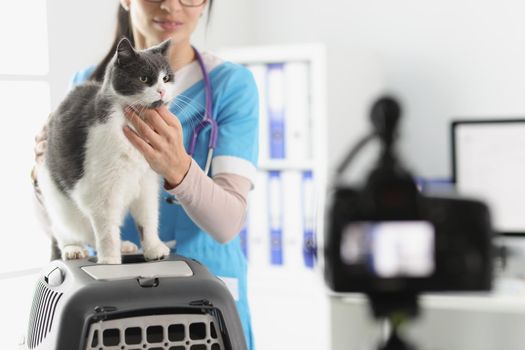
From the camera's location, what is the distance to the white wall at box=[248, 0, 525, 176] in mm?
2879

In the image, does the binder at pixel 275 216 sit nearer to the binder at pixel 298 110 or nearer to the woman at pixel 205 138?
the binder at pixel 298 110

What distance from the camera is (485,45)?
116 inches

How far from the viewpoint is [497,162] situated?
2.71 m

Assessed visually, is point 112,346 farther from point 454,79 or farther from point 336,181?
point 454,79

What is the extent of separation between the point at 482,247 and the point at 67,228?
0.66 meters

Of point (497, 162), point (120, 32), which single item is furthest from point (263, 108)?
point (120, 32)

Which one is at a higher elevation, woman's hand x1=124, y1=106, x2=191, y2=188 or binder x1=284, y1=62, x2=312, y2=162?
binder x1=284, y1=62, x2=312, y2=162

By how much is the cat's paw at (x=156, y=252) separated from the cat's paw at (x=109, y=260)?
0.04m

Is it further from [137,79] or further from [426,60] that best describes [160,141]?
[426,60]

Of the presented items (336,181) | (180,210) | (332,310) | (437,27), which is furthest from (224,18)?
(336,181)

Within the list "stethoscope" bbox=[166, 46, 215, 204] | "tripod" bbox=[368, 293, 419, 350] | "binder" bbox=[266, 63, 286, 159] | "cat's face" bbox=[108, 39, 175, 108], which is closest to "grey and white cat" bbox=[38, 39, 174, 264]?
"cat's face" bbox=[108, 39, 175, 108]

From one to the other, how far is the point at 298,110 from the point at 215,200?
73.1 inches

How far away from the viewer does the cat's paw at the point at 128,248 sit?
38.1 inches

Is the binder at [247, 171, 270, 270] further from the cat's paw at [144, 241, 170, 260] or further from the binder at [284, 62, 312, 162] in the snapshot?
the cat's paw at [144, 241, 170, 260]
